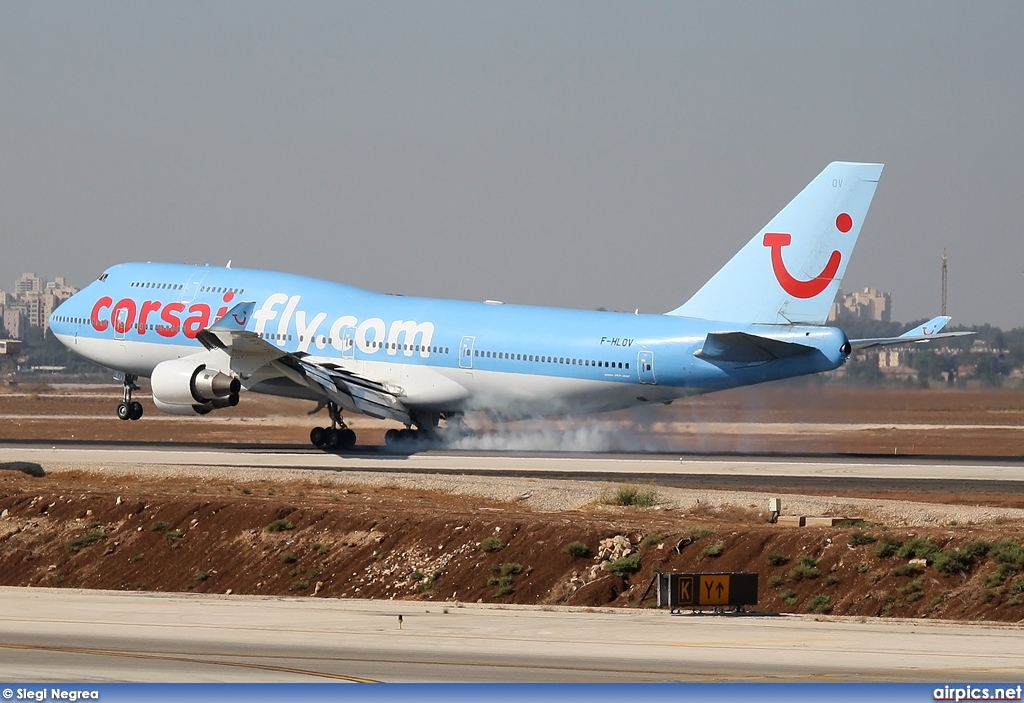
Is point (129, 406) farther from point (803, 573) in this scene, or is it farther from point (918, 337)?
point (803, 573)

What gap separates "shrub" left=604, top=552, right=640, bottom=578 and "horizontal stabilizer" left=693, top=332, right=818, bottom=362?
18.7 metres

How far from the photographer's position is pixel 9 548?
42594mm

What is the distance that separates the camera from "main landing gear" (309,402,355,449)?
58.7 metres

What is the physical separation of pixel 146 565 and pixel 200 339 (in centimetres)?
1745

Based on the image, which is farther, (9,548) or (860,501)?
(9,548)

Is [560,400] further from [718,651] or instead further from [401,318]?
[718,651]

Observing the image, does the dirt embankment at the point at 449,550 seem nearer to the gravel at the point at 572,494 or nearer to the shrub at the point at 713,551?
the shrub at the point at 713,551

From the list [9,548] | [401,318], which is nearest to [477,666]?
[9,548]

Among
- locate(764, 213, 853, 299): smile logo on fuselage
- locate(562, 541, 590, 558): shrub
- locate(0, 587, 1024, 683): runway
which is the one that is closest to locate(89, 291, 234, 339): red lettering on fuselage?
locate(764, 213, 853, 299): smile logo on fuselage

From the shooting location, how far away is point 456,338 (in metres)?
58.6

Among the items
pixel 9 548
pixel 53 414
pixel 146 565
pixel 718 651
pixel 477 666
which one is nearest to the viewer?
pixel 477 666

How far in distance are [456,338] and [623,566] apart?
25977 mm

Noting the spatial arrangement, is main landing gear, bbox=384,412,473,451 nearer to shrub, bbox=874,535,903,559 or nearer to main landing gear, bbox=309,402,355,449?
main landing gear, bbox=309,402,355,449

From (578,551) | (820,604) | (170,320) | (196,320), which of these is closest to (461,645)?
(820,604)
